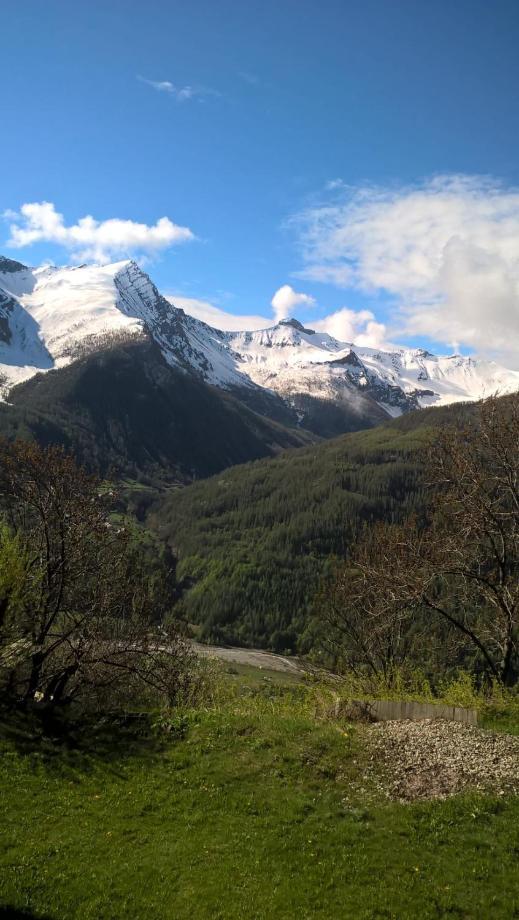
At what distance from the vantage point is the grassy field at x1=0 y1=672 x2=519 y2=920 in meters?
11.9

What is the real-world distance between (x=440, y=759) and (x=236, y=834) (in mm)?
6598

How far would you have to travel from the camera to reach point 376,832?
14.1 meters

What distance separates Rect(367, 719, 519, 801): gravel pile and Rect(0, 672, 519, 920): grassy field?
0.67 m

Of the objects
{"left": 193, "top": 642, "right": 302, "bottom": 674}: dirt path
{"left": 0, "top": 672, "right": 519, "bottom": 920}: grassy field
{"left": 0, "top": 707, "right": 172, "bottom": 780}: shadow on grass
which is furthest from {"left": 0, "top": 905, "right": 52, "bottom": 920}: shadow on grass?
{"left": 193, "top": 642, "right": 302, "bottom": 674}: dirt path

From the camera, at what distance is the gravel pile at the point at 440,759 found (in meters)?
15.8

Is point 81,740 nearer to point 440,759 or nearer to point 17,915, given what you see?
point 17,915

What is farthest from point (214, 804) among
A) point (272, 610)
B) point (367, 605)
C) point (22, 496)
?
point (272, 610)

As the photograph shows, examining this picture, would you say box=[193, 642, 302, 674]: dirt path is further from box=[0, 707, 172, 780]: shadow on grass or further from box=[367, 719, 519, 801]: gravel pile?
box=[367, 719, 519, 801]: gravel pile

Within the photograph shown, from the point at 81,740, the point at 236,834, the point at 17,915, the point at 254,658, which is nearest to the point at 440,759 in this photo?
the point at 236,834

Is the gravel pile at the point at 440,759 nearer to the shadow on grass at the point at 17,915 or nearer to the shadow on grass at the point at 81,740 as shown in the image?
the shadow on grass at the point at 81,740

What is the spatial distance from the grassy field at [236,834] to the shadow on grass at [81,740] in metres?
0.07

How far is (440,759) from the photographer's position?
17.1 meters

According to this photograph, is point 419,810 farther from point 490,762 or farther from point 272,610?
point 272,610

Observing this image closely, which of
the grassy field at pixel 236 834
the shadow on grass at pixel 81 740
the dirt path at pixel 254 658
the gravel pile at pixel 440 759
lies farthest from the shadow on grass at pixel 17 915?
the dirt path at pixel 254 658
